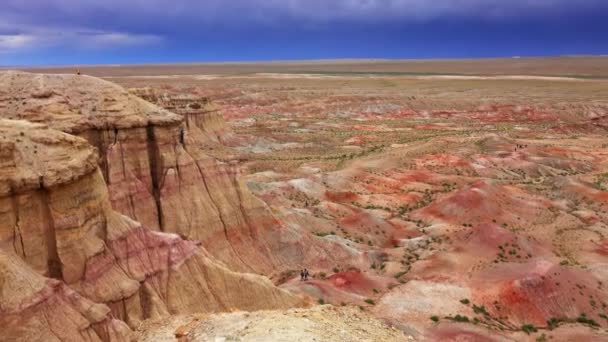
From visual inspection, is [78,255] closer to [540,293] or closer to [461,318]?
[461,318]

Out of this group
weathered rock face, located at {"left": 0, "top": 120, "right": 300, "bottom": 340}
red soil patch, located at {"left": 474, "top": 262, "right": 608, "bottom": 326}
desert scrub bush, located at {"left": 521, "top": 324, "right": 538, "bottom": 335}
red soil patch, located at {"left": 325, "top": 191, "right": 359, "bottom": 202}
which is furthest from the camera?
red soil patch, located at {"left": 325, "top": 191, "right": 359, "bottom": 202}

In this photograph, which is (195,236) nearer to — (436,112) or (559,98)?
(436,112)

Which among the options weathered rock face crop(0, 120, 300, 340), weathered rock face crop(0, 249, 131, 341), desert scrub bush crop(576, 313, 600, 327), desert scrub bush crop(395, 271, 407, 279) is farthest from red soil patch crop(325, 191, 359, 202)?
weathered rock face crop(0, 249, 131, 341)

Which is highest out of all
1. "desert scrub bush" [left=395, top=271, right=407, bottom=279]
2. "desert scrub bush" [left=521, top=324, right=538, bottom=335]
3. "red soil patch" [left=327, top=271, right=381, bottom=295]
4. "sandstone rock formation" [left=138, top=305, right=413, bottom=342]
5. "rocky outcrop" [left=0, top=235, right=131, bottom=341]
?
"rocky outcrop" [left=0, top=235, right=131, bottom=341]

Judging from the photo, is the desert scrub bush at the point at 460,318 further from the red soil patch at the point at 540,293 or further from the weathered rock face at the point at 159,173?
the weathered rock face at the point at 159,173

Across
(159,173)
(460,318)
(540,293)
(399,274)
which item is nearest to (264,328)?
(159,173)

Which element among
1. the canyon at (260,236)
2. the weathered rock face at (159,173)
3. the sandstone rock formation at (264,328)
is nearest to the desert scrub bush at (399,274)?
the canyon at (260,236)

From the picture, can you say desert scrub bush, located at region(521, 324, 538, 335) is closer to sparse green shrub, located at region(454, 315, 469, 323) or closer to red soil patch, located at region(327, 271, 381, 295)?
sparse green shrub, located at region(454, 315, 469, 323)
